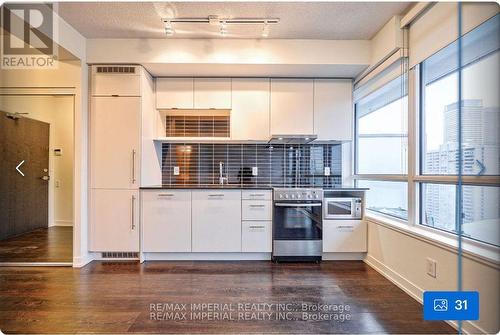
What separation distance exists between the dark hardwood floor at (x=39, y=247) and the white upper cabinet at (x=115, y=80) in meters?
2.02

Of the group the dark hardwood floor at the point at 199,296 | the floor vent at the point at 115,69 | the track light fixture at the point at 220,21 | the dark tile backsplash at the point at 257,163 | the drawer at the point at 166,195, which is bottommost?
the dark hardwood floor at the point at 199,296

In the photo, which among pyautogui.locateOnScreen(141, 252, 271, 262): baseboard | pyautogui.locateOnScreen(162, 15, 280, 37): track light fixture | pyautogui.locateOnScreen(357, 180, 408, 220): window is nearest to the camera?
pyautogui.locateOnScreen(162, 15, 280, 37): track light fixture

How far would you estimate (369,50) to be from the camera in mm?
3234

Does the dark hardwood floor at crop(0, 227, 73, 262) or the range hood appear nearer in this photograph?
the dark hardwood floor at crop(0, 227, 73, 262)

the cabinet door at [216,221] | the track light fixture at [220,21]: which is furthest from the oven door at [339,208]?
the track light fixture at [220,21]

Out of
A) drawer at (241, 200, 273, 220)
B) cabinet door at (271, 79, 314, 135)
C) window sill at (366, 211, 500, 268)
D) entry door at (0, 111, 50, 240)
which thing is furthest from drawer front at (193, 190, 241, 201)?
entry door at (0, 111, 50, 240)

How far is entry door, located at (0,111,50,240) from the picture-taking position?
14.3 feet

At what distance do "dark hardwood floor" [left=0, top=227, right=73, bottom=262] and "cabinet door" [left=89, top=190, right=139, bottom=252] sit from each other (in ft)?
1.40

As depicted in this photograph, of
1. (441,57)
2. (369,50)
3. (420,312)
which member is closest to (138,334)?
(420,312)

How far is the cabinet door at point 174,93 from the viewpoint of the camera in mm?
3668

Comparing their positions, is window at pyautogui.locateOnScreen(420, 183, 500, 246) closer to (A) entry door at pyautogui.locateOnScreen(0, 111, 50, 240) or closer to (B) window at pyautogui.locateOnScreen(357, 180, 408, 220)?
(B) window at pyautogui.locateOnScreen(357, 180, 408, 220)

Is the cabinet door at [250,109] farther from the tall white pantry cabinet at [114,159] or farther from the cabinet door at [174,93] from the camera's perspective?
the tall white pantry cabinet at [114,159]

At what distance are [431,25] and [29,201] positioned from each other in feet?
20.1

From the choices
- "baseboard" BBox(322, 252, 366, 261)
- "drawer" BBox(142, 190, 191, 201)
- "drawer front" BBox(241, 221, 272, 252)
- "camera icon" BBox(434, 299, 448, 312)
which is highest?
"drawer" BBox(142, 190, 191, 201)
